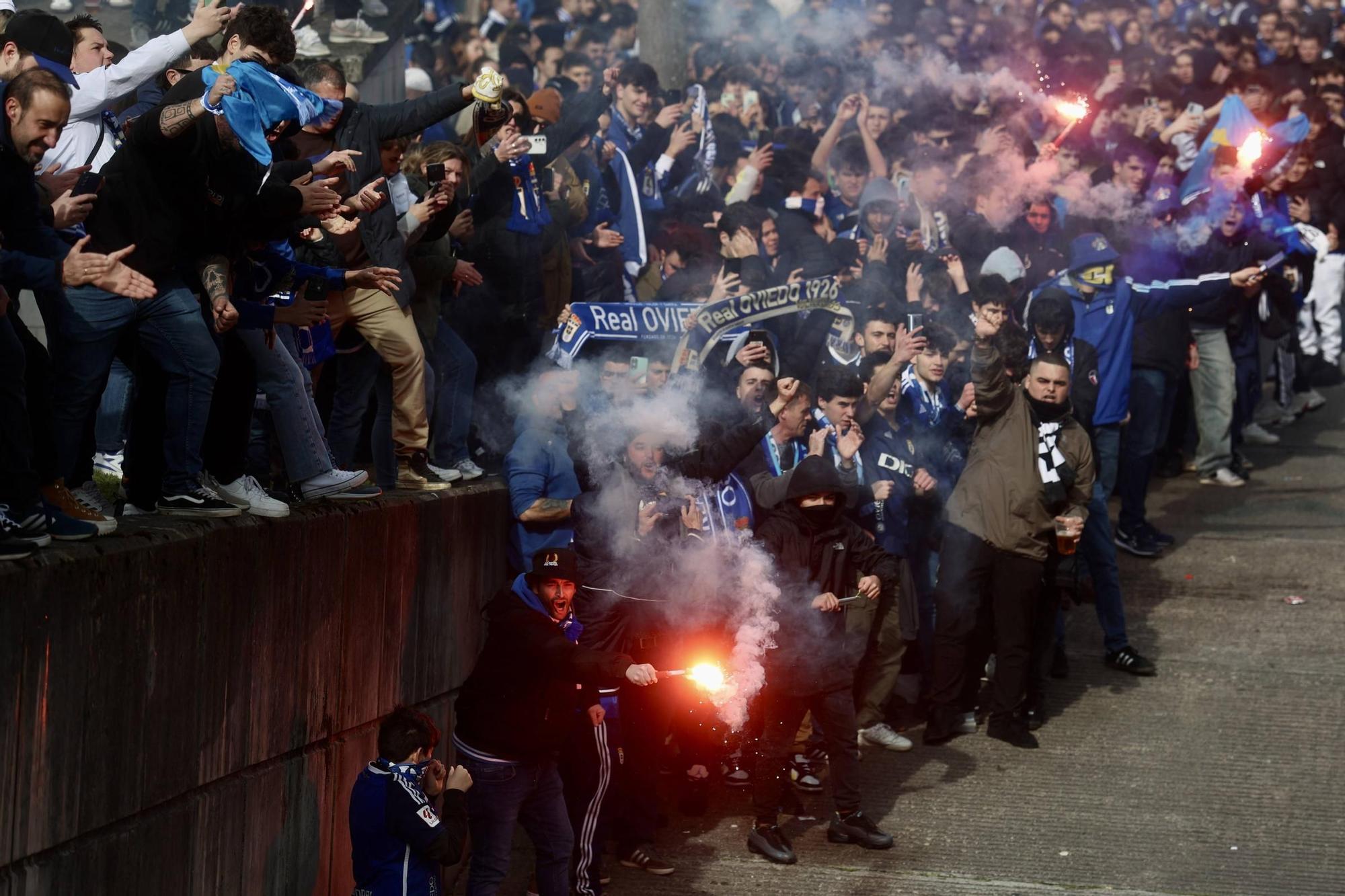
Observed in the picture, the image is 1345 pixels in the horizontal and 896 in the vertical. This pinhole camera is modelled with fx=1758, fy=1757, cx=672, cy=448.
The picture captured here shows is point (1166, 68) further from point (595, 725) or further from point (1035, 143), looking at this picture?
point (595, 725)

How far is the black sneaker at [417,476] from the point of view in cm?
797

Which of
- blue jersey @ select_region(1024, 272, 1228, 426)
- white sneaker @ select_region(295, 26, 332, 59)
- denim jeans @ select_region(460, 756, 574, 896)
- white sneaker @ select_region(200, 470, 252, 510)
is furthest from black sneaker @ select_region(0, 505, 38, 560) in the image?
blue jersey @ select_region(1024, 272, 1228, 426)

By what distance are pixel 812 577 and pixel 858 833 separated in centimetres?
122

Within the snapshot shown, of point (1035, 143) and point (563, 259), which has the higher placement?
point (1035, 143)

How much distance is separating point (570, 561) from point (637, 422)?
1613 millimetres

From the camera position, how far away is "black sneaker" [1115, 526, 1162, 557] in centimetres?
1202

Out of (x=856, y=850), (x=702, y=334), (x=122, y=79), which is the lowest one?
(x=856, y=850)

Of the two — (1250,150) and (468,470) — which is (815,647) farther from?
(1250,150)

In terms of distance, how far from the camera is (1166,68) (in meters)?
16.5

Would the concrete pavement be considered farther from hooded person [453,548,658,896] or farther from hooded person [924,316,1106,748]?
hooded person [453,548,658,896]

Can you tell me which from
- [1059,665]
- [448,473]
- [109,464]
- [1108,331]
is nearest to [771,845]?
[448,473]

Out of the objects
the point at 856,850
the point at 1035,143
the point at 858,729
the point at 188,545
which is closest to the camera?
the point at 188,545

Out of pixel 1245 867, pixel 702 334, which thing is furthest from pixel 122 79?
pixel 1245 867

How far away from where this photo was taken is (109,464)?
22.7 feet
